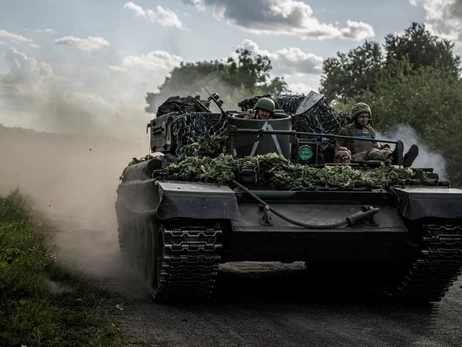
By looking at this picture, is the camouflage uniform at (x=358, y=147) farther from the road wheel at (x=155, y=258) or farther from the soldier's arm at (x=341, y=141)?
the road wheel at (x=155, y=258)

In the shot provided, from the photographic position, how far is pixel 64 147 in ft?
99.8

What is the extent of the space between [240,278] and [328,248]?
257 centimetres

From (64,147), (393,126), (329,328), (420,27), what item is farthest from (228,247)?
(420,27)

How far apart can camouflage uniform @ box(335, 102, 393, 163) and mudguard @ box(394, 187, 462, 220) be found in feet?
5.44

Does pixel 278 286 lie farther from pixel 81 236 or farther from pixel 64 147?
pixel 64 147

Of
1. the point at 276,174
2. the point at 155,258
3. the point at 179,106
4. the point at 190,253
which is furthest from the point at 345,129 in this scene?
the point at 190,253

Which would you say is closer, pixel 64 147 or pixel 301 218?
pixel 301 218

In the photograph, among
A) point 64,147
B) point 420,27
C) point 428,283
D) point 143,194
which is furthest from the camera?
point 420,27

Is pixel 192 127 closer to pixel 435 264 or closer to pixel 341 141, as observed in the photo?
pixel 341 141

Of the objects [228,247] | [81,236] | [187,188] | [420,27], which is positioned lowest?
[81,236]

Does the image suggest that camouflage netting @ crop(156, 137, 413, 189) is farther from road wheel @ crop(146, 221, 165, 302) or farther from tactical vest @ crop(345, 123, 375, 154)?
tactical vest @ crop(345, 123, 375, 154)

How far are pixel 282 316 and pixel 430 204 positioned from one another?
1797 millimetres

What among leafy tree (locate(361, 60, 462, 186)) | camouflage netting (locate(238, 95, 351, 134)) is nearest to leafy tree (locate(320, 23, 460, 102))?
leafy tree (locate(361, 60, 462, 186))

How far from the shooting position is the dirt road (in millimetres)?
7262
